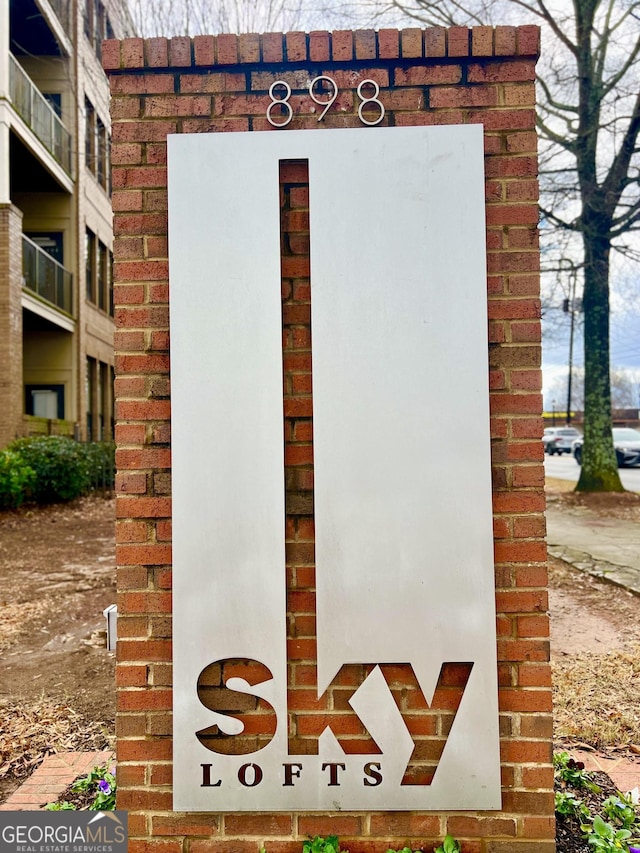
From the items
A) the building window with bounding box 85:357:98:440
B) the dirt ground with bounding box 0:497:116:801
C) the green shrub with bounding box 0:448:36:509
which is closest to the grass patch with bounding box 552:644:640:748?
the dirt ground with bounding box 0:497:116:801

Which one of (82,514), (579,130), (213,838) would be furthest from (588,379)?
(213,838)

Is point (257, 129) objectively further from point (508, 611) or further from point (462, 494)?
point (508, 611)

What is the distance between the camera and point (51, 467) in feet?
43.7

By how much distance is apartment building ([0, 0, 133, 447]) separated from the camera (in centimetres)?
1427

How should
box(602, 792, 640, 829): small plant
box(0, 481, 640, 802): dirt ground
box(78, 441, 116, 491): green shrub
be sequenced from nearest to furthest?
box(602, 792, 640, 829): small plant → box(0, 481, 640, 802): dirt ground → box(78, 441, 116, 491): green shrub

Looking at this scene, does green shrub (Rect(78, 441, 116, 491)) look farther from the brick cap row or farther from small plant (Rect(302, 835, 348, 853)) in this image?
small plant (Rect(302, 835, 348, 853))

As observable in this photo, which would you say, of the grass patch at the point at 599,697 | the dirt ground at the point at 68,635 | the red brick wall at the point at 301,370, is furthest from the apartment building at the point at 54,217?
the red brick wall at the point at 301,370

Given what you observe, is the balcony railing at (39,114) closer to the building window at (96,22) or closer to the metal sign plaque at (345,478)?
the building window at (96,22)

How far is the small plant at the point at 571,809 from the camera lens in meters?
2.65

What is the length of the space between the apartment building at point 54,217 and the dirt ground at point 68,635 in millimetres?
6512

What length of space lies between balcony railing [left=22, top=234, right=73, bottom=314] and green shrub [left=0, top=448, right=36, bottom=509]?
15.3 ft

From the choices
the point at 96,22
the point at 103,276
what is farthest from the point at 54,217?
the point at 96,22

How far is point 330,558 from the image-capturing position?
2.38 m

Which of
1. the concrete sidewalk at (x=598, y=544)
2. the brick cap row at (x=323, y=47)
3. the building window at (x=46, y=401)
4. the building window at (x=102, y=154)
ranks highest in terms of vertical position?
the building window at (x=102, y=154)
